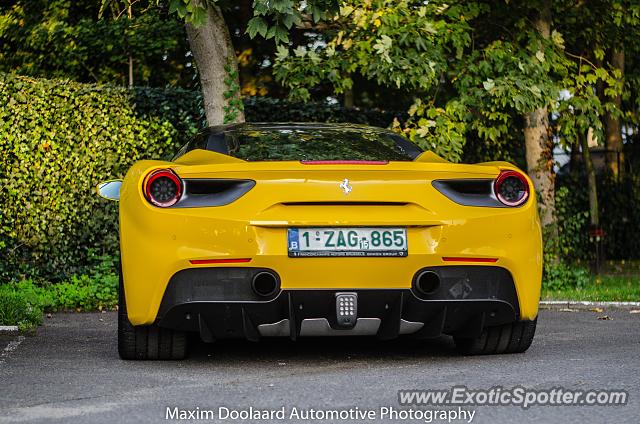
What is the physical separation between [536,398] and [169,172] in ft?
7.12

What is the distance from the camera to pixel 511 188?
6.46 meters

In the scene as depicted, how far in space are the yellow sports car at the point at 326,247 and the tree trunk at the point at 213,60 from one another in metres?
5.90

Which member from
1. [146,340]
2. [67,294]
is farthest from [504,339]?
[67,294]

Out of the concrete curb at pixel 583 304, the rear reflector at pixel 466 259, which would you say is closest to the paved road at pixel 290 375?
the rear reflector at pixel 466 259

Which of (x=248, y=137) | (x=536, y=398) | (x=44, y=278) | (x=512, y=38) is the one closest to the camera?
(x=536, y=398)

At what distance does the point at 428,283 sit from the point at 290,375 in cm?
85

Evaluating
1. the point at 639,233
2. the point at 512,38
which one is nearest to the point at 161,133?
the point at 512,38

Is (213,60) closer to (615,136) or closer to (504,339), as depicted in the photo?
(504,339)

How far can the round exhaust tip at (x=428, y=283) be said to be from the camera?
243 inches

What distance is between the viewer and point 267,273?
6.06 metres

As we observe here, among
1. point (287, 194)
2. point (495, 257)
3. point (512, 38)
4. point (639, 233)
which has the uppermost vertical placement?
point (512, 38)

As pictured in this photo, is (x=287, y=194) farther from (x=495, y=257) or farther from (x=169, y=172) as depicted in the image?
(x=495, y=257)

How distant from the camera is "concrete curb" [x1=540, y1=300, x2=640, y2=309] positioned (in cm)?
1111

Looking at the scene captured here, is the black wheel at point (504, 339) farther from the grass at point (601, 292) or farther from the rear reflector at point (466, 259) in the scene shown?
the grass at point (601, 292)
